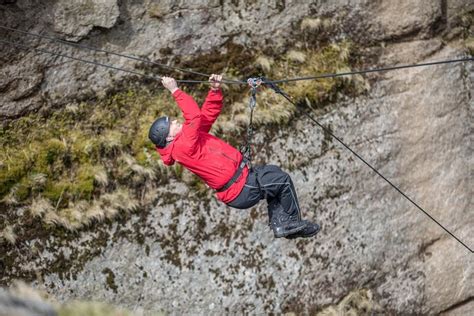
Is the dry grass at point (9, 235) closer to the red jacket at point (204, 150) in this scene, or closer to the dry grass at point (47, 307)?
the red jacket at point (204, 150)

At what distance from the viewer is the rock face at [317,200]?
40.9ft

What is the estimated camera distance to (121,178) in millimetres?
12625

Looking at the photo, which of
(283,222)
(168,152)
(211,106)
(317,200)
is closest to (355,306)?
(317,200)

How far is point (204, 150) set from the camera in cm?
1002

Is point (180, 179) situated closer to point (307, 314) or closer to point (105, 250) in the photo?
point (105, 250)

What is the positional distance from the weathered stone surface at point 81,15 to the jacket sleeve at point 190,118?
317 centimetres

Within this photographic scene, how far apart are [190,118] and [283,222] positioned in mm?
2215

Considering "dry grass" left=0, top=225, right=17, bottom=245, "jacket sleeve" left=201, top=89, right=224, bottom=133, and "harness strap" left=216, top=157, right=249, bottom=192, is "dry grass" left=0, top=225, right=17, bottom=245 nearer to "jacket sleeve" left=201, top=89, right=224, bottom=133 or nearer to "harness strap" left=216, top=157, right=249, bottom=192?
"harness strap" left=216, top=157, right=249, bottom=192

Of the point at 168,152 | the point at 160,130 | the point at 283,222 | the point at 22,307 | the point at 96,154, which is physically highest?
the point at 22,307

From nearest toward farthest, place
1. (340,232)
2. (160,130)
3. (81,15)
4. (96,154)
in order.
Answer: (160,130), (81,15), (96,154), (340,232)

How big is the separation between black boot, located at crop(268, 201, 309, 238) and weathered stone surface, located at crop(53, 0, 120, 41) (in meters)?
4.35

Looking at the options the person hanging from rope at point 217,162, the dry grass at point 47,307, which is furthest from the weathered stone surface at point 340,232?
the dry grass at point 47,307

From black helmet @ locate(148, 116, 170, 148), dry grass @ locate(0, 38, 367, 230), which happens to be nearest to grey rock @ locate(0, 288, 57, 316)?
black helmet @ locate(148, 116, 170, 148)

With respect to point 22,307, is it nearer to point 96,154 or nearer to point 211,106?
point 211,106
